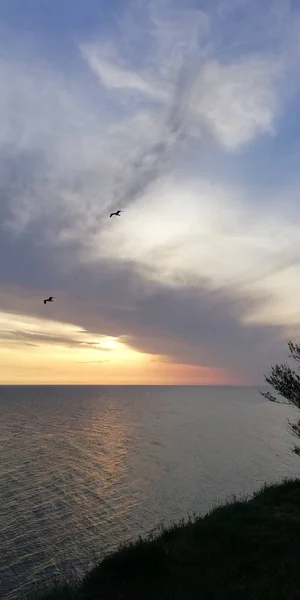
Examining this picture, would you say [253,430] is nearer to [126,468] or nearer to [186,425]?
[186,425]

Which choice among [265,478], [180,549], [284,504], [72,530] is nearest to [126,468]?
[265,478]

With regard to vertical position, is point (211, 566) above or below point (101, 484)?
above

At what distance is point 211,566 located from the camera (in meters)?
17.3

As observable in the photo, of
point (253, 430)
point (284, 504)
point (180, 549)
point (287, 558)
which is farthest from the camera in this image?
point (253, 430)

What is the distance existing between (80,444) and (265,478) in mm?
42446

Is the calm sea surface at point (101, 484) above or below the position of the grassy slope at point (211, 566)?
below

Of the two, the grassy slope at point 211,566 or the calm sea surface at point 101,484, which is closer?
the grassy slope at point 211,566

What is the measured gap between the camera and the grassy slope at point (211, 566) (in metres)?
14.8

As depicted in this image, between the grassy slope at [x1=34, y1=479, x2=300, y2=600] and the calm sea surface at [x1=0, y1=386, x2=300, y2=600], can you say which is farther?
the calm sea surface at [x1=0, y1=386, x2=300, y2=600]

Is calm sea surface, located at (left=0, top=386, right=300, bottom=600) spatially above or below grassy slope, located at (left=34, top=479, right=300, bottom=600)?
below

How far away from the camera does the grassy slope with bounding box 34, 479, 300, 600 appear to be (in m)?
14.8

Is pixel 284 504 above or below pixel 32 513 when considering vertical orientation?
above

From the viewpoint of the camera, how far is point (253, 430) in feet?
→ 379

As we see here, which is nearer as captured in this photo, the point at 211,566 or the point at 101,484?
the point at 211,566
